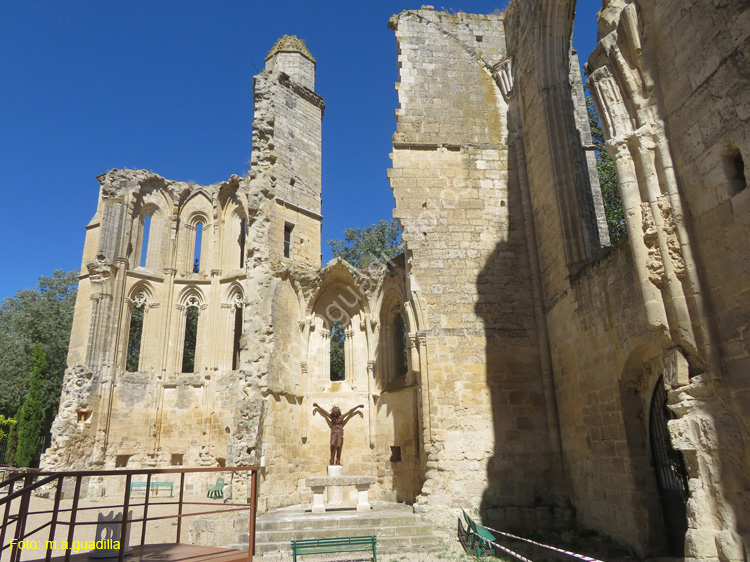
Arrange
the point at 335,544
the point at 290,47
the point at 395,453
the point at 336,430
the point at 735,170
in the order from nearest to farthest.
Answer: the point at 735,170 → the point at 335,544 → the point at 395,453 → the point at 336,430 → the point at 290,47

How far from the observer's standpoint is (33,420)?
20.1 meters

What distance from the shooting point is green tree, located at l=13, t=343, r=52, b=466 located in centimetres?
1970

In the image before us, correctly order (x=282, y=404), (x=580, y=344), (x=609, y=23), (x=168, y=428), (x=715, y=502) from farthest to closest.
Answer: (x=168, y=428) → (x=282, y=404) → (x=580, y=344) → (x=609, y=23) → (x=715, y=502)

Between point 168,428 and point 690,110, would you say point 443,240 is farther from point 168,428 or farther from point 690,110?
point 168,428

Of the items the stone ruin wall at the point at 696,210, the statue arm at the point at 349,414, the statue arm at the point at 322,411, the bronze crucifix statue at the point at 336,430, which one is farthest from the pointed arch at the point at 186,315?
the stone ruin wall at the point at 696,210

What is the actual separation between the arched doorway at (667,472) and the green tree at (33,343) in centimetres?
2254

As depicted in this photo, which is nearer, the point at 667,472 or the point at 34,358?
the point at 667,472

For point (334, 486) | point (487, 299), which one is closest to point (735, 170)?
point (487, 299)

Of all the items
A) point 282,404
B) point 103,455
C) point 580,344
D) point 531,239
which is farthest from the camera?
point 103,455

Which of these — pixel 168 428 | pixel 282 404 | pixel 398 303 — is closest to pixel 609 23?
pixel 398 303

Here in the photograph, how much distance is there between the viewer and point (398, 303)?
13.2 m

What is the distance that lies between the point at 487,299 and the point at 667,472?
4.12 metres

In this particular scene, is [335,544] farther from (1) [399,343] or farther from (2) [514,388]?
(1) [399,343]

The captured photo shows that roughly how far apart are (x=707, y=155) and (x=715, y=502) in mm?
2753
